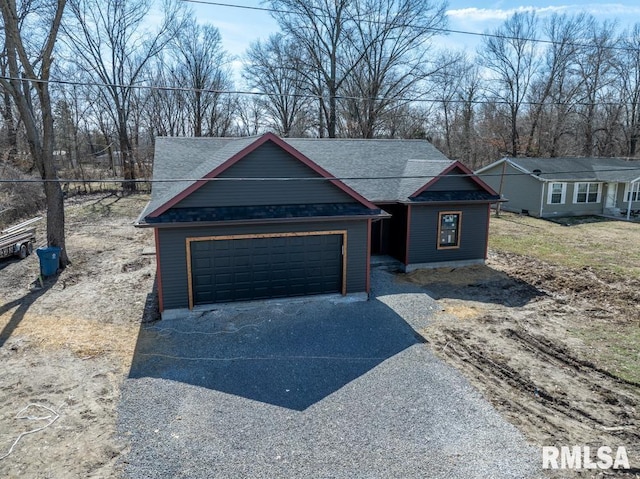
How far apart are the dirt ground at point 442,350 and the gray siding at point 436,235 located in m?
0.79

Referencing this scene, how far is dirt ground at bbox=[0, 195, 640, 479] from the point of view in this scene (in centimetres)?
626

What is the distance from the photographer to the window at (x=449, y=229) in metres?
15.6

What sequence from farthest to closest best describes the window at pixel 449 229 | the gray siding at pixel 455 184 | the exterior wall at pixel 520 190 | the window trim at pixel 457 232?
the exterior wall at pixel 520 190 → the window at pixel 449 229 → the window trim at pixel 457 232 → the gray siding at pixel 455 184

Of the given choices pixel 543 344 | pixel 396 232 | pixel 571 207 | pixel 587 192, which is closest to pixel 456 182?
pixel 396 232

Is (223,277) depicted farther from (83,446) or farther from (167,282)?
(83,446)

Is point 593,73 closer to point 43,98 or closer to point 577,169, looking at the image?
point 577,169

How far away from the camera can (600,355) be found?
9055 millimetres

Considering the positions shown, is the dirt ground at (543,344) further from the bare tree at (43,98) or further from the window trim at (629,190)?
the window trim at (629,190)

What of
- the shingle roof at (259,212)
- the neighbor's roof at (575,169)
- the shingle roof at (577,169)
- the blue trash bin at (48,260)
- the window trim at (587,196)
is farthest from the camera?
the window trim at (587,196)

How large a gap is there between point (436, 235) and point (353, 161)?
14.6 ft

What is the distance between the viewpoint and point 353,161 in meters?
16.8

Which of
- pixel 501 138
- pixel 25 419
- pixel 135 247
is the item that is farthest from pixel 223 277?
pixel 501 138

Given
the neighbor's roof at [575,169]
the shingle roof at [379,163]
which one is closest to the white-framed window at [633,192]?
the neighbor's roof at [575,169]

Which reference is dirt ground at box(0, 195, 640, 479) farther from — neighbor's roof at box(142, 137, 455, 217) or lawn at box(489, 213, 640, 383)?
neighbor's roof at box(142, 137, 455, 217)
